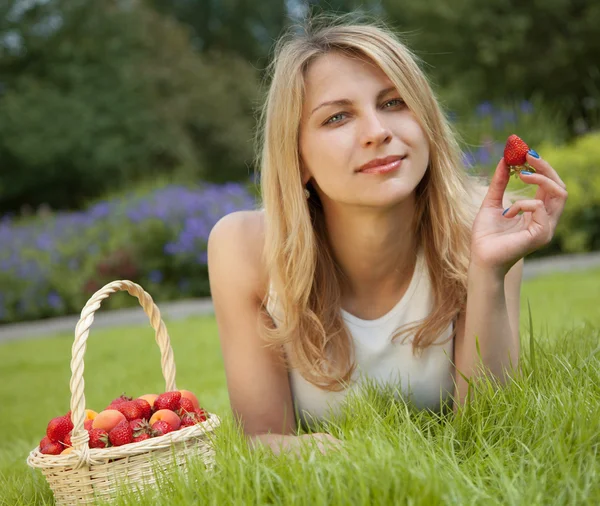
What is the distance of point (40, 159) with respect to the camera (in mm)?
15312

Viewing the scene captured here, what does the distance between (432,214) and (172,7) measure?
2499 cm

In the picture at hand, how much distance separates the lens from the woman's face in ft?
8.08

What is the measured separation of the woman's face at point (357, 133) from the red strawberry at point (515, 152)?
1.03 ft

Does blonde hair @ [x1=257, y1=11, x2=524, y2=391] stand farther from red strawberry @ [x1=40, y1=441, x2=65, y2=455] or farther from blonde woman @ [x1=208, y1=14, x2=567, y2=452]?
red strawberry @ [x1=40, y1=441, x2=65, y2=455]

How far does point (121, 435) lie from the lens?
2227 mm

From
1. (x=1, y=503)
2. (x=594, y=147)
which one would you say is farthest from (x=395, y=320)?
(x=594, y=147)

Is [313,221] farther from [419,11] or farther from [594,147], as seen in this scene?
[419,11]

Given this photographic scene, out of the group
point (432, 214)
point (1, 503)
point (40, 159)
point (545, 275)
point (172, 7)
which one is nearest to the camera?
point (1, 503)

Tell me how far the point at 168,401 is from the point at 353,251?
35.2 inches

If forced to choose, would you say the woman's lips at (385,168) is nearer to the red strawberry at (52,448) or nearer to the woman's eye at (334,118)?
the woman's eye at (334,118)

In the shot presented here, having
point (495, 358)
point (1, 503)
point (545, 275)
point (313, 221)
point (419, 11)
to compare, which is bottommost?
point (545, 275)

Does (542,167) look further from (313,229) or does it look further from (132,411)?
(132,411)

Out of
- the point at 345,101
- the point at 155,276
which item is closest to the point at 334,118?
the point at 345,101

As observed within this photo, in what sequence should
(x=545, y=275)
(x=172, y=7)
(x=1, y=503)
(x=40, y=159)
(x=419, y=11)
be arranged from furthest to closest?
(x=172, y=7), (x=419, y=11), (x=40, y=159), (x=545, y=275), (x=1, y=503)
